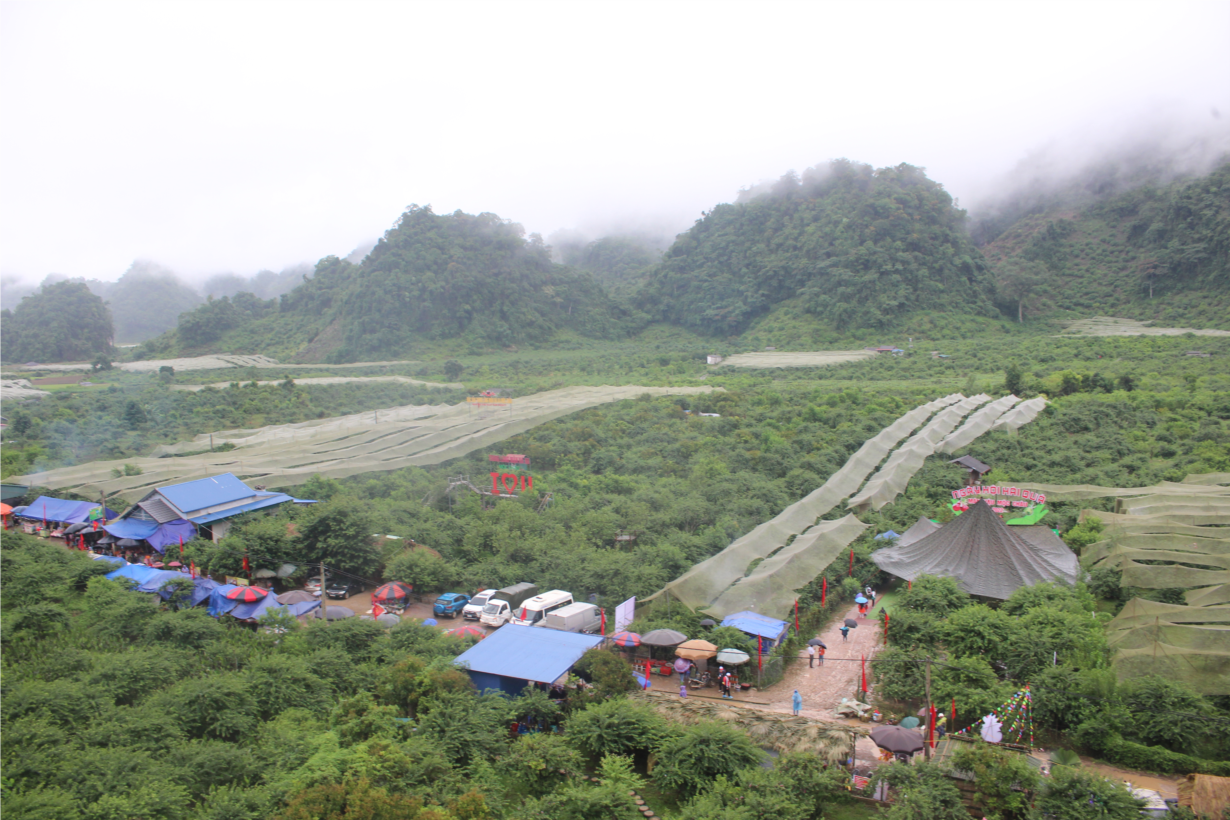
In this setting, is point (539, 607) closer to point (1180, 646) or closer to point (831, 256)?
point (1180, 646)

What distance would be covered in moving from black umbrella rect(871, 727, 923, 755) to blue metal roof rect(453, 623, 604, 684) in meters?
5.06

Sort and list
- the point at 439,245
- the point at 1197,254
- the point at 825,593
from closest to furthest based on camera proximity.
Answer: the point at 825,593 < the point at 1197,254 < the point at 439,245

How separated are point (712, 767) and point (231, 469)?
18486 millimetres

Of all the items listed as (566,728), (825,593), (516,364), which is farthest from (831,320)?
(566,728)

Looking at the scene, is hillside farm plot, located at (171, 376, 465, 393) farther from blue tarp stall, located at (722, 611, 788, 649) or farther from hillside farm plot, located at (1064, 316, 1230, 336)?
hillside farm plot, located at (1064, 316, 1230, 336)

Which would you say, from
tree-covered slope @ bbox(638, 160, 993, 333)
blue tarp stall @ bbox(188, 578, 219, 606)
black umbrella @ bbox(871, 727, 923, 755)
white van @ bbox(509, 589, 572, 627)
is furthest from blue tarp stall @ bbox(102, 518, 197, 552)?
tree-covered slope @ bbox(638, 160, 993, 333)

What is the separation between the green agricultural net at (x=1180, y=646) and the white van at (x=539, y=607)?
10000 millimetres

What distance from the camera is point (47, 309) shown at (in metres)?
58.7

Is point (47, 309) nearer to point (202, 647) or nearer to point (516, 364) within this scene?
point (516, 364)

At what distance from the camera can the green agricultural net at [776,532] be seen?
51.1ft

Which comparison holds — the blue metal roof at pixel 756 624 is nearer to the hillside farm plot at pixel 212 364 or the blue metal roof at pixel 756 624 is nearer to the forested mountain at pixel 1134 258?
the hillside farm plot at pixel 212 364

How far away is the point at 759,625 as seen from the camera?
1444 cm

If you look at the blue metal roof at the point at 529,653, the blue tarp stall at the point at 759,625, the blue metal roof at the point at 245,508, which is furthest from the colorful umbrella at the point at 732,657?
the blue metal roof at the point at 245,508

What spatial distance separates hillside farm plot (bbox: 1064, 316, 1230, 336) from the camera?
55.5 metres
